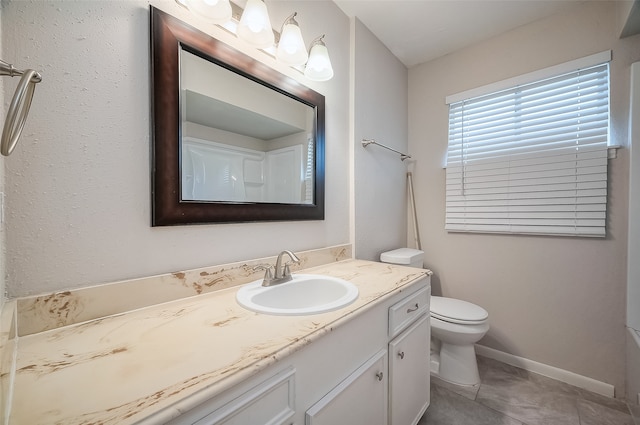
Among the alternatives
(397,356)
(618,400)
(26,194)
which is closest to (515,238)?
(618,400)

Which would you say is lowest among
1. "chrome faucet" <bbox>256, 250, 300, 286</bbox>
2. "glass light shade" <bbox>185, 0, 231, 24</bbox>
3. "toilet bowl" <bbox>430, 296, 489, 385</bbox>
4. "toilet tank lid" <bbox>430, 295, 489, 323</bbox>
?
"toilet bowl" <bbox>430, 296, 489, 385</bbox>

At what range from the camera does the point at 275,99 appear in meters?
1.20

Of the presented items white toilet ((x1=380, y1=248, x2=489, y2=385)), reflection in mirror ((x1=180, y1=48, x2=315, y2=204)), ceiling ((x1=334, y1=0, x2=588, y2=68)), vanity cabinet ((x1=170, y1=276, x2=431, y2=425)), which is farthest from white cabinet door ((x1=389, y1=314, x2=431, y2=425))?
ceiling ((x1=334, y1=0, x2=588, y2=68))

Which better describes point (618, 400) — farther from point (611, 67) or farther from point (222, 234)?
point (222, 234)

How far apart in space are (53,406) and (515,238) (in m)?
2.27

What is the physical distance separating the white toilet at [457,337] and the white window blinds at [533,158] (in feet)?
2.15

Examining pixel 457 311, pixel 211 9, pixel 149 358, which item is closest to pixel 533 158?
pixel 457 311

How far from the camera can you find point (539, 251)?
5.46 ft

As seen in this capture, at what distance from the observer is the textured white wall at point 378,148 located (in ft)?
5.46

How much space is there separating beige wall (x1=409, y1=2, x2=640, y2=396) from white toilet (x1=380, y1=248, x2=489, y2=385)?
390 mm

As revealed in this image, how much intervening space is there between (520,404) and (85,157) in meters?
2.30

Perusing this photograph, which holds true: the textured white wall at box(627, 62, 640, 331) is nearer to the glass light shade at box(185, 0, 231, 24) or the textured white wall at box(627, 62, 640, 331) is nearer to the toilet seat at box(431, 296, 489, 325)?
the toilet seat at box(431, 296, 489, 325)

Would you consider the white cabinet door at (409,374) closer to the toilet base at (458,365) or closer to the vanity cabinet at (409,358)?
the vanity cabinet at (409,358)

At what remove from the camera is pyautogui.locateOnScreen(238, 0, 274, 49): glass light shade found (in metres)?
0.97
